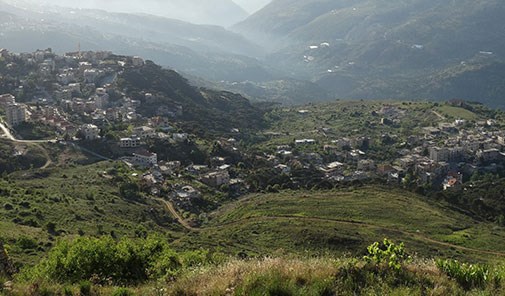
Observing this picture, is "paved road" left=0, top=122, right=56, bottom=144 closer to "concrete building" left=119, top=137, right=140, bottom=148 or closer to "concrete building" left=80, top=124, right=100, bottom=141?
"concrete building" left=80, top=124, right=100, bottom=141

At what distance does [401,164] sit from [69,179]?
2256 inches

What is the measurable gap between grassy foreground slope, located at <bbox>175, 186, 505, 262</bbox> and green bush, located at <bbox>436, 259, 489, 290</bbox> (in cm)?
2222

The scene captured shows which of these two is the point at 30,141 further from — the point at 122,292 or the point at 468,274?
the point at 468,274

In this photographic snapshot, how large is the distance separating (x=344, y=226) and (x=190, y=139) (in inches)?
1868

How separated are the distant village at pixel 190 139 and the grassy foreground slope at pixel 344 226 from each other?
11.4 metres

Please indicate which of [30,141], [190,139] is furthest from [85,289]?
[190,139]

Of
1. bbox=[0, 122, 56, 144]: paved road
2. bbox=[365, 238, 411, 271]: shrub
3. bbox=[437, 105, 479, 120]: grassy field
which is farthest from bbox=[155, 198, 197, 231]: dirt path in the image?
bbox=[437, 105, 479, 120]: grassy field

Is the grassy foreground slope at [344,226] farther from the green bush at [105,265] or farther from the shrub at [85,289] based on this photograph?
the shrub at [85,289]

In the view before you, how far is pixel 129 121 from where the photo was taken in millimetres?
92000

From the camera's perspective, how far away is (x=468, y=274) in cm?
973

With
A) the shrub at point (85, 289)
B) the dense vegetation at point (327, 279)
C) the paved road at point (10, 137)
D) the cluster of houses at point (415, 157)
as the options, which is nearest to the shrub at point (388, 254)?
the dense vegetation at point (327, 279)

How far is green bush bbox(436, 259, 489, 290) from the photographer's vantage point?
377 inches

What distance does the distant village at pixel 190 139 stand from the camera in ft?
237

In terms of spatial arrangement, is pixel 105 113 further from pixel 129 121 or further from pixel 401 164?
pixel 401 164
